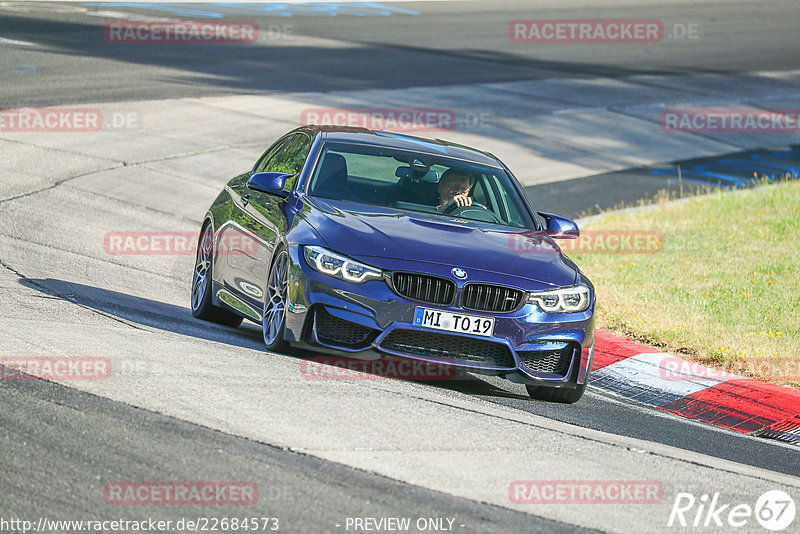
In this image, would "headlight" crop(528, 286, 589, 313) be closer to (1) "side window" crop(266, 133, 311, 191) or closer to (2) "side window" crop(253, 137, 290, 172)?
(1) "side window" crop(266, 133, 311, 191)

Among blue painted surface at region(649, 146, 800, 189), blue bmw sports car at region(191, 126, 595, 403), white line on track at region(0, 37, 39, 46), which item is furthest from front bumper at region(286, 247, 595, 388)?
white line on track at region(0, 37, 39, 46)

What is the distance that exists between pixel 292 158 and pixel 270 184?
0.89 meters

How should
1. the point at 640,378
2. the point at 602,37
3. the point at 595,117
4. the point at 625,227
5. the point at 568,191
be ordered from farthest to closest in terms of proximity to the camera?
the point at 602,37, the point at 595,117, the point at 568,191, the point at 625,227, the point at 640,378

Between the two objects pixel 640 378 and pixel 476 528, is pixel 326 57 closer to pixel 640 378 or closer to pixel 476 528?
pixel 640 378

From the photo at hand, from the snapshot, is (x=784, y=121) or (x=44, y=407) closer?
(x=44, y=407)

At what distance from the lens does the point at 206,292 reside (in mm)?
9922

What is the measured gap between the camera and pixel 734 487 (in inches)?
245

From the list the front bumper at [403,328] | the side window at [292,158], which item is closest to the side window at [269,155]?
the side window at [292,158]

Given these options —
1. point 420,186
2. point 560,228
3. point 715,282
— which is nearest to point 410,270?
point 420,186

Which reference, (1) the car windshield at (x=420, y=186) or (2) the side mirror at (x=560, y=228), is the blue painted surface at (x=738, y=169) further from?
(1) the car windshield at (x=420, y=186)

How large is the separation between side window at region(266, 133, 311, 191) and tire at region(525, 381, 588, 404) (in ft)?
7.66

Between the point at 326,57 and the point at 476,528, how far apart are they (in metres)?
25.0

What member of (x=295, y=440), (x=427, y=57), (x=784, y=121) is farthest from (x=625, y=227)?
(x=427, y=57)

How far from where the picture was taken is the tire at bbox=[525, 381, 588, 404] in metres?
→ 8.21
